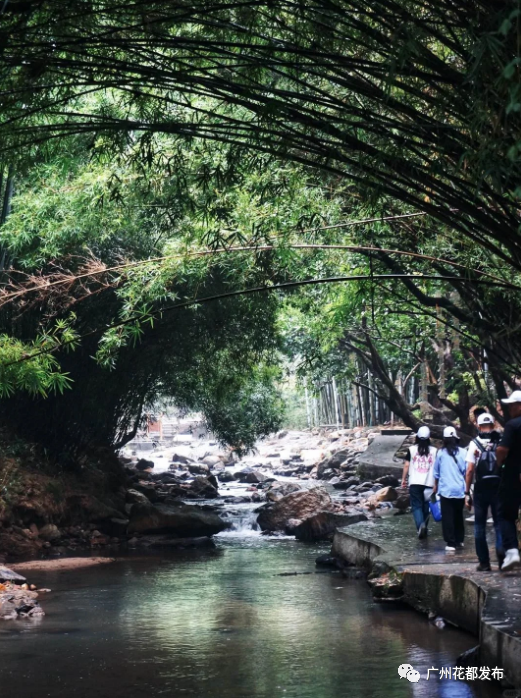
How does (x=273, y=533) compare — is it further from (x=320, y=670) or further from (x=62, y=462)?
(x=320, y=670)

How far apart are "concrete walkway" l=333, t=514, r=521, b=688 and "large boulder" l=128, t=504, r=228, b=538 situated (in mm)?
3778

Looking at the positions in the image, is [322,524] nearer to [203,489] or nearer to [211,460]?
[203,489]

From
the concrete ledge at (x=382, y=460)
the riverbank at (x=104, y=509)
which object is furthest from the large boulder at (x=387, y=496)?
the concrete ledge at (x=382, y=460)

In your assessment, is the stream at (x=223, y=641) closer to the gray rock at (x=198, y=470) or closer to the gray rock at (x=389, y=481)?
the gray rock at (x=389, y=481)

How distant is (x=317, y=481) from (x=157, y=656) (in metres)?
19.6

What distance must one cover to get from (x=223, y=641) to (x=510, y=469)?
2789mm

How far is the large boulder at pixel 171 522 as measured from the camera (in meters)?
15.2

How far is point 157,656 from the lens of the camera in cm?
713

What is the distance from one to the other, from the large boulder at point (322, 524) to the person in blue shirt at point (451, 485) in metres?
5.46

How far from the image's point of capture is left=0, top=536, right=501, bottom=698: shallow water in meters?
6.22

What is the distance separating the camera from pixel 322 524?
49.7ft

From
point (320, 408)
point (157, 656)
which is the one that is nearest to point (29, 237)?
point (157, 656)

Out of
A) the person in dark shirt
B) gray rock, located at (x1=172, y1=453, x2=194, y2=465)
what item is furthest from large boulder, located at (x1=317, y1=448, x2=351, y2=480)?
the person in dark shirt

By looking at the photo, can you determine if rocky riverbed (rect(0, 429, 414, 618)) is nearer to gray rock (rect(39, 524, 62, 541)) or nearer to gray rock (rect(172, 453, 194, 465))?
gray rock (rect(39, 524, 62, 541))
